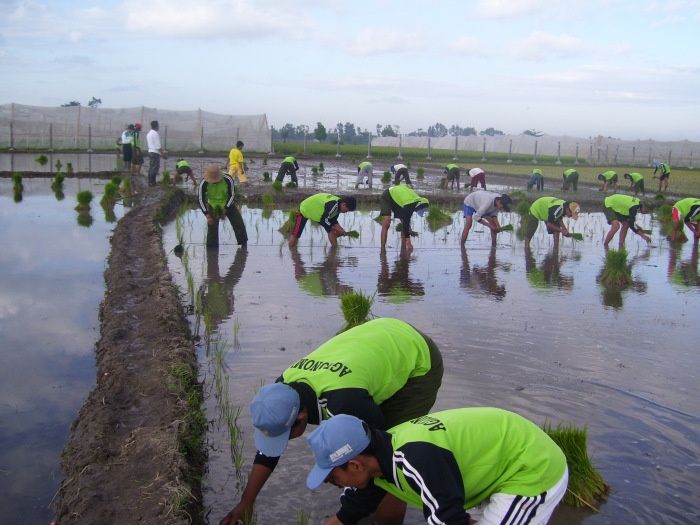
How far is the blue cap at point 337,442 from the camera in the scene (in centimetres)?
256

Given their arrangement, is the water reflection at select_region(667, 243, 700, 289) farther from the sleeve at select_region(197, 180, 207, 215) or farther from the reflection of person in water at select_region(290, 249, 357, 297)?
the sleeve at select_region(197, 180, 207, 215)

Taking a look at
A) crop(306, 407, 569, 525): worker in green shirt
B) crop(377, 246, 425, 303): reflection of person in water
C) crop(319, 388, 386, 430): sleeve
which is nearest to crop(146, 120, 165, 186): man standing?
crop(377, 246, 425, 303): reflection of person in water

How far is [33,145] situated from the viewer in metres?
33.1

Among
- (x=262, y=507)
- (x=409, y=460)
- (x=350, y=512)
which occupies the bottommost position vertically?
(x=262, y=507)

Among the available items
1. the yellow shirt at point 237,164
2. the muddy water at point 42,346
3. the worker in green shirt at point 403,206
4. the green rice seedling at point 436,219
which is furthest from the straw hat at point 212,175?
the yellow shirt at point 237,164

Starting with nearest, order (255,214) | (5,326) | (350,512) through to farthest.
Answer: (350,512) → (5,326) → (255,214)

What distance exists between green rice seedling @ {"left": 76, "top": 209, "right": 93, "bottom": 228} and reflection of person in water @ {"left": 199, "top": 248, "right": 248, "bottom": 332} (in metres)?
3.06

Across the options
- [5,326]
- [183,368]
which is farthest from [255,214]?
[183,368]

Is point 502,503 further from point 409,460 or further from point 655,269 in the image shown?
point 655,269

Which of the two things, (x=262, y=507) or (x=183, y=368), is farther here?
(x=183, y=368)

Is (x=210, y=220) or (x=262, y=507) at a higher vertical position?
(x=210, y=220)

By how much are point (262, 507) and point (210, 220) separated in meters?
7.26

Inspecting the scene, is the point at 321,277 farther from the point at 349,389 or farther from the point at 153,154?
the point at 153,154

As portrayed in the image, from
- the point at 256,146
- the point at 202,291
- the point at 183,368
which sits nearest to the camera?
the point at 183,368
